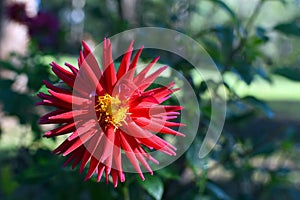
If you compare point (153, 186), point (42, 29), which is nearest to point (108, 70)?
point (153, 186)

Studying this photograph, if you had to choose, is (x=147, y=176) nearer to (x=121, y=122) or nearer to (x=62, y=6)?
(x=121, y=122)

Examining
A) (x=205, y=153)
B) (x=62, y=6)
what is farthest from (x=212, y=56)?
(x=62, y=6)

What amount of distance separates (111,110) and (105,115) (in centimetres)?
1

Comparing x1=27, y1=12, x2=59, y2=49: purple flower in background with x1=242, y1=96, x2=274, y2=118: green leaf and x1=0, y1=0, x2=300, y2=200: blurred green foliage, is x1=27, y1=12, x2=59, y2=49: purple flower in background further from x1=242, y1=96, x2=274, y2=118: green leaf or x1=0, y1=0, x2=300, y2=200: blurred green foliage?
x1=242, y1=96, x2=274, y2=118: green leaf

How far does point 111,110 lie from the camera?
0.76 meters

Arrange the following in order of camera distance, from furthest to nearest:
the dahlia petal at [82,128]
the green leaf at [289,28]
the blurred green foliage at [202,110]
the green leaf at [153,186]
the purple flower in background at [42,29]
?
the purple flower in background at [42,29]
the green leaf at [289,28]
the blurred green foliage at [202,110]
the green leaf at [153,186]
the dahlia petal at [82,128]

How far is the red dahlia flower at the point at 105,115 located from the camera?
0.74 metres

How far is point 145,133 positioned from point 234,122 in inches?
43.4

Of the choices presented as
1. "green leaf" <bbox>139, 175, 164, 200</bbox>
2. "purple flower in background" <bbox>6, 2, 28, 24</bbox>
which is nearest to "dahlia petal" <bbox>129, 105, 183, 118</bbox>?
"green leaf" <bbox>139, 175, 164, 200</bbox>

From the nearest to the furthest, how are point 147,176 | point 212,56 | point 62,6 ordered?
point 147,176
point 212,56
point 62,6

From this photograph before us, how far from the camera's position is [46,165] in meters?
1.42

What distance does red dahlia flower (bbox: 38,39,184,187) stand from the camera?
74 centimetres

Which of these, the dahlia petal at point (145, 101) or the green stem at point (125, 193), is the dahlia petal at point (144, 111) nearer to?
the dahlia petal at point (145, 101)

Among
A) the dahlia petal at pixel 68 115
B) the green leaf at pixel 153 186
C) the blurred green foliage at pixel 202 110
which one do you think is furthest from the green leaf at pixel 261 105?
the dahlia petal at pixel 68 115
